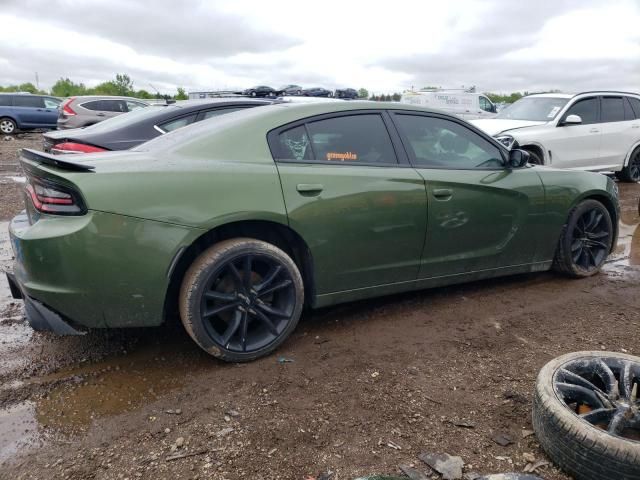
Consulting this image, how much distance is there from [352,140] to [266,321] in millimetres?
1316

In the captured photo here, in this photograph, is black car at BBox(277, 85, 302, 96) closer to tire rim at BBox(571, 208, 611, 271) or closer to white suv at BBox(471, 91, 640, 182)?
white suv at BBox(471, 91, 640, 182)

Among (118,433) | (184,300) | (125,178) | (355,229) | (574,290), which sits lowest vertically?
(574,290)

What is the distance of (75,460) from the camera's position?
221cm

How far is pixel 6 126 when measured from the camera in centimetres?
1922

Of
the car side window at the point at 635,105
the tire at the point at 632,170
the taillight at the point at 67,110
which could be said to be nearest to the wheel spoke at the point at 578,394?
the tire at the point at 632,170

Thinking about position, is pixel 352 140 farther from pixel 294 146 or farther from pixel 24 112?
pixel 24 112

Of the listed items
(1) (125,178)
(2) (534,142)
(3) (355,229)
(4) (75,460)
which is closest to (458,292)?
(3) (355,229)

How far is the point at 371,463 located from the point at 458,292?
2.29 meters

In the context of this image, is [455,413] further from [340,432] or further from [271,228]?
[271,228]

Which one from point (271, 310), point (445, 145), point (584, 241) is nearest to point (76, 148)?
point (271, 310)

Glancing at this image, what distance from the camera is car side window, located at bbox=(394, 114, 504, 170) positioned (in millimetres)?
3613

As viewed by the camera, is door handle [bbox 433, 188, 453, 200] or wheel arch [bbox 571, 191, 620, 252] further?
wheel arch [bbox 571, 191, 620, 252]

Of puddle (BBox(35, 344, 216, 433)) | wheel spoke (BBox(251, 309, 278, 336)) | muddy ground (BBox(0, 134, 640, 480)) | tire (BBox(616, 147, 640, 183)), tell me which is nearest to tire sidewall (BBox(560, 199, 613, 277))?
muddy ground (BBox(0, 134, 640, 480))

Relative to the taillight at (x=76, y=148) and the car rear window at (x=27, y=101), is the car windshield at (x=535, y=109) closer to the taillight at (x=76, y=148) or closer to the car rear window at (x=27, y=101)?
the taillight at (x=76, y=148)
